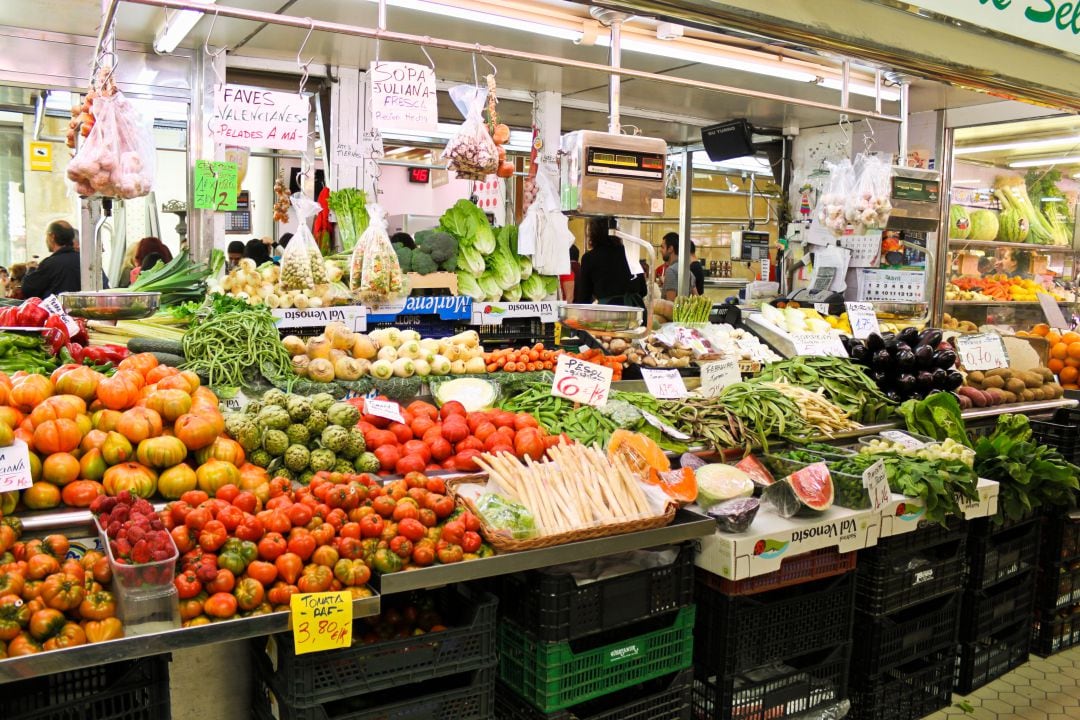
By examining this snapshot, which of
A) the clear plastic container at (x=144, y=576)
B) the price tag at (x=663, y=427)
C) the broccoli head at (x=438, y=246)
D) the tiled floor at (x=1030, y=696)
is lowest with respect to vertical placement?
the tiled floor at (x=1030, y=696)

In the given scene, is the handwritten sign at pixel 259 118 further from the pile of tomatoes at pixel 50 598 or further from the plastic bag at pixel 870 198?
the plastic bag at pixel 870 198

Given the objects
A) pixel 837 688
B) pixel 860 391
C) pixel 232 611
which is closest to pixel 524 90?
pixel 860 391

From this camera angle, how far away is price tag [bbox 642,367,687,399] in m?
4.39

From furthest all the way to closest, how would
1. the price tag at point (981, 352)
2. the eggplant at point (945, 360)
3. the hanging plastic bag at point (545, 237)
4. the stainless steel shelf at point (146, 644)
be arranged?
the hanging plastic bag at point (545, 237)
the price tag at point (981, 352)
the eggplant at point (945, 360)
the stainless steel shelf at point (146, 644)

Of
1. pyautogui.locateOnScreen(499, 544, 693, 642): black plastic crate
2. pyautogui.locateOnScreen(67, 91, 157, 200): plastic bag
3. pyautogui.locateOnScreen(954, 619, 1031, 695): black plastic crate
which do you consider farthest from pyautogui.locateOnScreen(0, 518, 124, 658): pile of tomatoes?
pyautogui.locateOnScreen(954, 619, 1031, 695): black plastic crate

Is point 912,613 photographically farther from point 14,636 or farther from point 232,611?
point 14,636

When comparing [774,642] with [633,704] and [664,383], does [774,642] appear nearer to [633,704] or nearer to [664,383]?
[633,704]

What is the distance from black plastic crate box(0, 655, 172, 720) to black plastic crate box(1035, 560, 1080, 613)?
4538mm

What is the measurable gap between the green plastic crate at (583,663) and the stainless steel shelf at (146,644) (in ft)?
2.18

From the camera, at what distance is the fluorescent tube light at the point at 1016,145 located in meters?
8.62

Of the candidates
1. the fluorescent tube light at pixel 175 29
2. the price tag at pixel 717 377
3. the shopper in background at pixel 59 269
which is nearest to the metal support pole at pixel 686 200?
the price tag at pixel 717 377

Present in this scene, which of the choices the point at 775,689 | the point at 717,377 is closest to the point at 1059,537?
the point at 717,377

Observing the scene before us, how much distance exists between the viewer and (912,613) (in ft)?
13.4

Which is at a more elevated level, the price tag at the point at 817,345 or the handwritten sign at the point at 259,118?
the handwritten sign at the point at 259,118
